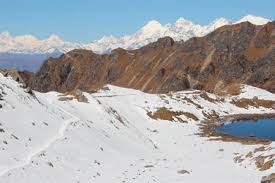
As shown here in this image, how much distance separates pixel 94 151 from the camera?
46344 millimetres

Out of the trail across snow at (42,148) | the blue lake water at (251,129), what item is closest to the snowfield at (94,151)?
the trail across snow at (42,148)

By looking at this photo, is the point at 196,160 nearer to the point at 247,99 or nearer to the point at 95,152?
the point at 95,152

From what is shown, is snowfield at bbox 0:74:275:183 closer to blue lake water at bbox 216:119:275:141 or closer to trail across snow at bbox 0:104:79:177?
trail across snow at bbox 0:104:79:177

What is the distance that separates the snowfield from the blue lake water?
46.8ft

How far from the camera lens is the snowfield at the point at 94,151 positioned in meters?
35.7

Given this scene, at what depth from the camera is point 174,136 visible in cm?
7750

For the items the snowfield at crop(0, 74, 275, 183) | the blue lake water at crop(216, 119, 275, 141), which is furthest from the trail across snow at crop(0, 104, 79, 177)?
the blue lake water at crop(216, 119, 275, 141)

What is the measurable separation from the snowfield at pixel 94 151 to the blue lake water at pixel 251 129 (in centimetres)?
1428

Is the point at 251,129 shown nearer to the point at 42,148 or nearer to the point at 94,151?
the point at 94,151

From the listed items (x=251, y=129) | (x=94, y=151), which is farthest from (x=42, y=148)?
(x=251, y=129)

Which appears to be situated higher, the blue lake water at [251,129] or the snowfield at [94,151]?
the blue lake water at [251,129]

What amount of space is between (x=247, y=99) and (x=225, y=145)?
273 ft

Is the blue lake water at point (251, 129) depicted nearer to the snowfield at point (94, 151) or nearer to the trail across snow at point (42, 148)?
the snowfield at point (94, 151)

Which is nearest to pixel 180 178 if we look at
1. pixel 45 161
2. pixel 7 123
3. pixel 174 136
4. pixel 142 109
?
pixel 45 161
